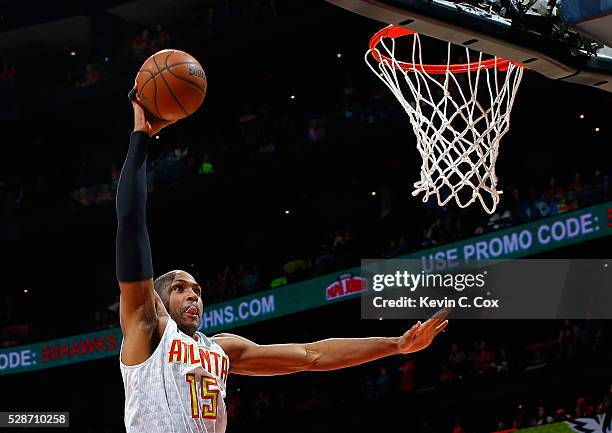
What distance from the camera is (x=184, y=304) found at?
4105mm

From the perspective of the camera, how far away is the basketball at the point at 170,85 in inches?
153

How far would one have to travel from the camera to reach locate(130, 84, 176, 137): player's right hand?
3.79 meters

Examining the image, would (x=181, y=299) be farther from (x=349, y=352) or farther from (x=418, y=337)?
(x=418, y=337)

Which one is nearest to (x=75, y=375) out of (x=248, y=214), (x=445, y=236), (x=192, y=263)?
(x=192, y=263)

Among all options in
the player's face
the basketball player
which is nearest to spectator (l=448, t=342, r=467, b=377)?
the basketball player

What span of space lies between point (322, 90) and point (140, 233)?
1701 centimetres

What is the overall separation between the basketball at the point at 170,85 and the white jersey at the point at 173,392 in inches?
29.5

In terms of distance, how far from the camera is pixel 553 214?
1508 centimetres

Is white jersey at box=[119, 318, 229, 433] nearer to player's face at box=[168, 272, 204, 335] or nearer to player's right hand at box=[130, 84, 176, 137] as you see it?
player's face at box=[168, 272, 204, 335]

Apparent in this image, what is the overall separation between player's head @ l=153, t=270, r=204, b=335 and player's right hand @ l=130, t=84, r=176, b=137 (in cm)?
59

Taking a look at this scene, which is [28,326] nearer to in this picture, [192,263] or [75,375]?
[75,375]

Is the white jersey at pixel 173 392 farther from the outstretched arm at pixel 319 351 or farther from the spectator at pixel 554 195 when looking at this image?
the spectator at pixel 554 195

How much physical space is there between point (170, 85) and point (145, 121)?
194mm

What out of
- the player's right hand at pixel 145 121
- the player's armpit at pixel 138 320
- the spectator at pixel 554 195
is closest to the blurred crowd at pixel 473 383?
the spectator at pixel 554 195
